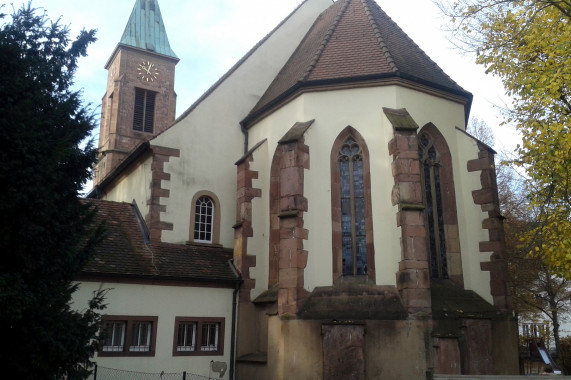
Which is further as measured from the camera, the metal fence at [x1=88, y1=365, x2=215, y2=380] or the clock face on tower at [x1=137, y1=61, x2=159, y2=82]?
the clock face on tower at [x1=137, y1=61, x2=159, y2=82]

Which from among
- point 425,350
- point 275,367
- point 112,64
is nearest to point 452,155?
point 425,350

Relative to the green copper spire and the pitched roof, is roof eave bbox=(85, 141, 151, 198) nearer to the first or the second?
the pitched roof

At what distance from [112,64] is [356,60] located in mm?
19415

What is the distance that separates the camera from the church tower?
→ 1057 inches

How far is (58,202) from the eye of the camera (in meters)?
8.36

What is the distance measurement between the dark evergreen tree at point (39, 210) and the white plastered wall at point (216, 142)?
7579 millimetres

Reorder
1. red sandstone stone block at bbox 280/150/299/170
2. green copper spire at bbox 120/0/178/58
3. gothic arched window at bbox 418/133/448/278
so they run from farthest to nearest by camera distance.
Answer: green copper spire at bbox 120/0/178/58 → gothic arched window at bbox 418/133/448/278 → red sandstone stone block at bbox 280/150/299/170

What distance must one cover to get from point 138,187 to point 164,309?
5056 millimetres

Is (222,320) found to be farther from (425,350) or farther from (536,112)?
(536,112)

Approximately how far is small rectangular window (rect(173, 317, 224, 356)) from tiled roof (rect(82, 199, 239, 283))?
1.15 m

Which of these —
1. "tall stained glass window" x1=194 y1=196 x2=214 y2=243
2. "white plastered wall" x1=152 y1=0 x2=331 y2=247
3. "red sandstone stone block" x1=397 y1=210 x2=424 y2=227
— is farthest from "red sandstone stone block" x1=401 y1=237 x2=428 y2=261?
"tall stained glass window" x1=194 y1=196 x2=214 y2=243

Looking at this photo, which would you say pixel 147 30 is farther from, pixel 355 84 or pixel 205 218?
pixel 355 84

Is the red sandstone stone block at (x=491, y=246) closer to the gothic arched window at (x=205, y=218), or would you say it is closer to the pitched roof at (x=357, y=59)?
the pitched roof at (x=357, y=59)

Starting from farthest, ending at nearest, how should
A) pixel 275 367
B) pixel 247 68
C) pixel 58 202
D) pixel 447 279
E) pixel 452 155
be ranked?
1. pixel 247 68
2. pixel 452 155
3. pixel 447 279
4. pixel 275 367
5. pixel 58 202
